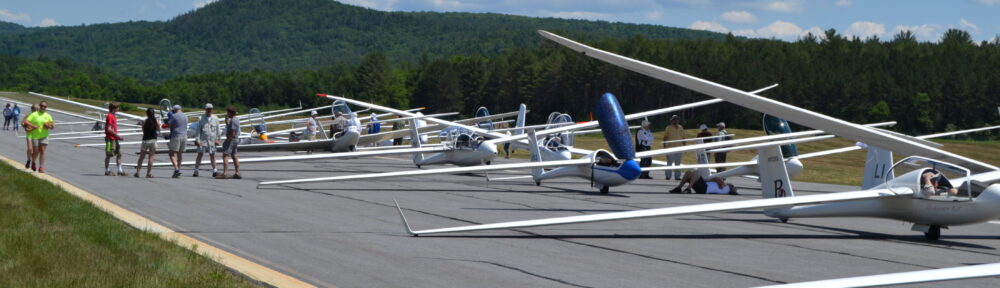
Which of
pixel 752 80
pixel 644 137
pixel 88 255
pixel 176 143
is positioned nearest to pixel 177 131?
pixel 176 143

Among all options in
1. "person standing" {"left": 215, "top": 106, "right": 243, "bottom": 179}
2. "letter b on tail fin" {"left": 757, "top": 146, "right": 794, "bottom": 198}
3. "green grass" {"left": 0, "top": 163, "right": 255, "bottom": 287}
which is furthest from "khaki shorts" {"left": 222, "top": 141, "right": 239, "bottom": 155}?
"letter b on tail fin" {"left": 757, "top": 146, "right": 794, "bottom": 198}

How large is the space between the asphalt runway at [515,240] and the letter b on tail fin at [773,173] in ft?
1.55

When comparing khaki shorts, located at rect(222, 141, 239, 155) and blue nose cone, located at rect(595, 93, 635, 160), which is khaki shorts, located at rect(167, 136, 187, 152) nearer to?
khaki shorts, located at rect(222, 141, 239, 155)

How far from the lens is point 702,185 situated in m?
19.6

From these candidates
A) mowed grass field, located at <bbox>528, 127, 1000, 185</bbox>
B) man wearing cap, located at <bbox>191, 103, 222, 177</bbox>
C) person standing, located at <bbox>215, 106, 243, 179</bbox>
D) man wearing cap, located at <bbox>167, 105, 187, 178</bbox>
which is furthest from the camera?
mowed grass field, located at <bbox>528, 127, 1000, 185</bbox>

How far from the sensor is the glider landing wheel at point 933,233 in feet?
37.3

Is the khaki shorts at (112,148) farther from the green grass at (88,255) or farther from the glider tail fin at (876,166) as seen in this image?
the glider tail fin at (876,166)

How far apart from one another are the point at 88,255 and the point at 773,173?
9.20 meters

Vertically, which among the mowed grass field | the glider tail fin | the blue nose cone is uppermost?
the blue nose cone

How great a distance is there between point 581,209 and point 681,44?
100944 millimetres

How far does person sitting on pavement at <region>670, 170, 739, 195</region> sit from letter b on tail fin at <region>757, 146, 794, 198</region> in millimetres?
5531

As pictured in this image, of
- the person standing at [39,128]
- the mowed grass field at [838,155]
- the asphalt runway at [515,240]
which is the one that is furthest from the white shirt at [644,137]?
the mowed grass field at [838,155]

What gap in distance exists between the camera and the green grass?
7336 millimetres

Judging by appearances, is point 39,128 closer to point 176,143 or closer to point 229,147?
point 176,143
